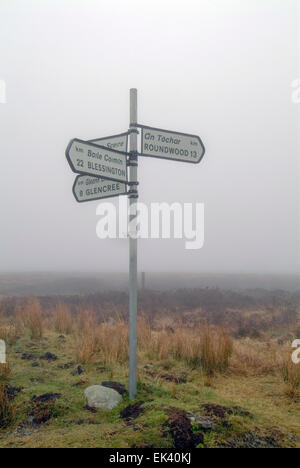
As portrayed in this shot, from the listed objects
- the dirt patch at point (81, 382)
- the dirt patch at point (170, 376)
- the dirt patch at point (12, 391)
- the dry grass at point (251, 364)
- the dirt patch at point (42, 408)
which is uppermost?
the dirt patch at point (42, 408)

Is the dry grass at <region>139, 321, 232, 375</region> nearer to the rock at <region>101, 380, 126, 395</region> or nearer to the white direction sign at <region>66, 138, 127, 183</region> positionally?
the rock at <region>101, 380, 126, 395</region>

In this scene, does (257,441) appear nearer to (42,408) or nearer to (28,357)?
(42,408)

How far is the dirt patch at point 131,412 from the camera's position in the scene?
3.20 meters

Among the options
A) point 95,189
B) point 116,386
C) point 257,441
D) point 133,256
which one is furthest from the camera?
point 116,386

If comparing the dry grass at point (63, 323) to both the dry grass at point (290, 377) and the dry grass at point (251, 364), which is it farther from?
the dry grass at point (290, 377)

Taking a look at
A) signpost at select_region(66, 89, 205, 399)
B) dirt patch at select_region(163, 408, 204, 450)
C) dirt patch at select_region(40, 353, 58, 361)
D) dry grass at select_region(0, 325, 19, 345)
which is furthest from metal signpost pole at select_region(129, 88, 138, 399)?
dry grass at select_region(0, 325, 19, 345)

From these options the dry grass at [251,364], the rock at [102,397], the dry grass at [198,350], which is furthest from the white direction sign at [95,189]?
the dry grass at [251,364]

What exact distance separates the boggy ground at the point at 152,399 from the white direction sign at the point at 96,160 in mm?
2402

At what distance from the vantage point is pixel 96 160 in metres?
3.39

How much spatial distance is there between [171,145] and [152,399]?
292 centimetres

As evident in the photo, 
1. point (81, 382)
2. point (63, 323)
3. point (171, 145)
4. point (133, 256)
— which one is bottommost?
point (63, 323)

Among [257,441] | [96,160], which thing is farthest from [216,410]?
[96,160]

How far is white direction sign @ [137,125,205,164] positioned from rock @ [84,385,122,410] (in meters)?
2.74
